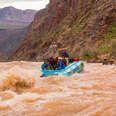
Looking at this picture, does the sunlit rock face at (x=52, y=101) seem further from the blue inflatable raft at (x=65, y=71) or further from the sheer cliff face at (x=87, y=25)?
the sheer cliff face at (x=87, y=25)

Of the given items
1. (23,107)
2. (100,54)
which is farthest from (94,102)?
(100,54)

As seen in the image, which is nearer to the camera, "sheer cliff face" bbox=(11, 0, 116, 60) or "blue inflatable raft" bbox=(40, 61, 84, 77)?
"blue inflatable raft" bbox=(40, 61, 84, 77)

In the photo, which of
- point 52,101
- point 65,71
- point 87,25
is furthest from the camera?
point 87,25

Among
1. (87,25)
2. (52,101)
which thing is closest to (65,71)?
(52,101)

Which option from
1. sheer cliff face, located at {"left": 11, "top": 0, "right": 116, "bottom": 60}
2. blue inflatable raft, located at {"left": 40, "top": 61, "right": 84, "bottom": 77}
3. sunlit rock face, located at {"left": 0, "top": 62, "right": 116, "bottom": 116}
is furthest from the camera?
sheer cliff face, located at {"left": 11, "top": 0, "right": 116, "bottom": 60}

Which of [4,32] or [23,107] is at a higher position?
[23,107]

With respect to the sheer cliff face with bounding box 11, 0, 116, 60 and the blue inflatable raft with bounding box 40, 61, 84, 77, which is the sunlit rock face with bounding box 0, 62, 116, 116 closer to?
the blue inflatable raft with bounding box 40, 61, 84, 77

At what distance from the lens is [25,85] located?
6.66 meters

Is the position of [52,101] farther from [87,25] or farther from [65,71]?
[87,25]

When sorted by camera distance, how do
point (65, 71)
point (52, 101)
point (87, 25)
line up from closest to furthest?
point (52, 101) < point (65, 71) < point (87, 25)

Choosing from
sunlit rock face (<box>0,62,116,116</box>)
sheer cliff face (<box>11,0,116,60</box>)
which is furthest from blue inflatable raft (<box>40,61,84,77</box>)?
sheer cliff face (<box>11,0,116,60</box>)

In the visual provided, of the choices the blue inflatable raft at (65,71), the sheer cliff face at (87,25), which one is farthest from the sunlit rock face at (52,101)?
the sheer cliff face at (87,25)

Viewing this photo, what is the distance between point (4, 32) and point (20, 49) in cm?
10698

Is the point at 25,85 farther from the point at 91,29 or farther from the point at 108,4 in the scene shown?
the point at 108,4
